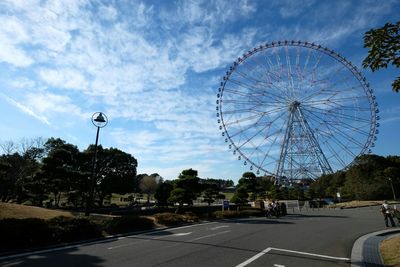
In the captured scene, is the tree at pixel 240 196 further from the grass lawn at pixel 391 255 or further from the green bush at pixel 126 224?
the grass lawn at pixel 391 255

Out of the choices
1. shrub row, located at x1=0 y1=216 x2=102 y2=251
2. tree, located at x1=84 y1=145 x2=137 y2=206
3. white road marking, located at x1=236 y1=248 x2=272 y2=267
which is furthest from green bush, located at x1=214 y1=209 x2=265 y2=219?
tree, located at x1=84 y1=145 x2=137 y2=206

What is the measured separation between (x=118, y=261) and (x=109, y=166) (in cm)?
4993

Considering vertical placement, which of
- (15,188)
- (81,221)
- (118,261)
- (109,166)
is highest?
(109,166)

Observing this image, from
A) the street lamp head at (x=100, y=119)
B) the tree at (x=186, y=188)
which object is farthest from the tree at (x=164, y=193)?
the street lamp head at (x=100, y=119)

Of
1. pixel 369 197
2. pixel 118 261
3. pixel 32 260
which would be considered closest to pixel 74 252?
pixel 32 260

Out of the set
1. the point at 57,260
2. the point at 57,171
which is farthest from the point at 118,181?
the point at 57,260

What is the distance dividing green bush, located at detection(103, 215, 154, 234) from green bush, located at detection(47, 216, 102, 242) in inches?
30.5

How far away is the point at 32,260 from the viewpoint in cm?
1002

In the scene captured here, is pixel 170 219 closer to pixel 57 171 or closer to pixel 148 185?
pixel 57 171

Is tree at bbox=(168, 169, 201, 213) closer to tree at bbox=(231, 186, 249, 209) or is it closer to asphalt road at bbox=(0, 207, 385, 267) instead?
tree at bbox=(231, 186, 249, 209)

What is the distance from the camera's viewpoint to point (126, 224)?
18.8 m

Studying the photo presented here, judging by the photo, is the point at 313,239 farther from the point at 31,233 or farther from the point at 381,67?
the point at 31,233

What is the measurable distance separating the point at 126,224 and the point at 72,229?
4174 mm

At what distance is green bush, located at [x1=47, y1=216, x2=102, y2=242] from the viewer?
14.4 metres
